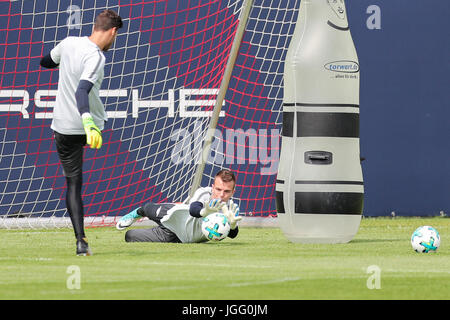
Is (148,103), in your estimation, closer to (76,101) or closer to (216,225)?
(216,225)

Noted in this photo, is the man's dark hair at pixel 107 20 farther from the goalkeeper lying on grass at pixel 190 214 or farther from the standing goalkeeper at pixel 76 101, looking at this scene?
the goalkeeper lying on grass at pixel 190 214

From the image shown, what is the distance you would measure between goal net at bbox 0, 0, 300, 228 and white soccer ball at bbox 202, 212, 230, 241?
313cm

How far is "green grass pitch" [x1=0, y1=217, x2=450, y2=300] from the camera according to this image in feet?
19.1

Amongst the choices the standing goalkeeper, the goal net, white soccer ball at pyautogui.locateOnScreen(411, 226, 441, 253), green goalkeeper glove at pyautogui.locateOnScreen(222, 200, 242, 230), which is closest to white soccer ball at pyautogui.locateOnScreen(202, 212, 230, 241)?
green goalkeeper glove at pyautogui.locateOnScreen(222, 200, 242, 230)

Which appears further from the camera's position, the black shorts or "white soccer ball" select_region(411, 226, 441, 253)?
"white soccer ball" select_region(411, 226, 441, 253)

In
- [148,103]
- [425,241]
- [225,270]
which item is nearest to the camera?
[225,270]

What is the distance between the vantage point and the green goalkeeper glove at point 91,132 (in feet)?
25.4

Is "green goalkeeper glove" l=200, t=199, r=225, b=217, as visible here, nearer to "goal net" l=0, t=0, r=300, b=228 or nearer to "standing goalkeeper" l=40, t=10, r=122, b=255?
"standing goalkeeper" l=40, t=10, r=122, b=255

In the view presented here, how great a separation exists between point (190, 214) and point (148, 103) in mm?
3551

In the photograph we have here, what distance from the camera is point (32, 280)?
639 centimetres

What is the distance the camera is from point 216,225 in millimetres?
8984

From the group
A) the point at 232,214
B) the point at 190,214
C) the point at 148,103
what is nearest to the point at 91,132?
the point at 190,214

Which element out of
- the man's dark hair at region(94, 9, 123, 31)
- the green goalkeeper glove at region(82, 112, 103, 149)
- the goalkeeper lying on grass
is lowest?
the goalkeeper lying on grass
